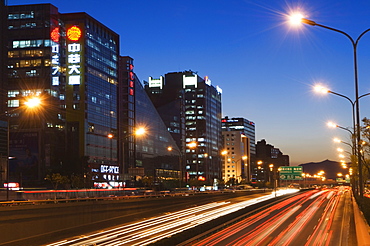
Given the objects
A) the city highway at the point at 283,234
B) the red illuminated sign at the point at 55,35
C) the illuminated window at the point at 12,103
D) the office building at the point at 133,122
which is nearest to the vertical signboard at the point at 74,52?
the red illuminated sign at the point at 55,35

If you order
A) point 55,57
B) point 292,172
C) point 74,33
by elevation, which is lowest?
point 292,172

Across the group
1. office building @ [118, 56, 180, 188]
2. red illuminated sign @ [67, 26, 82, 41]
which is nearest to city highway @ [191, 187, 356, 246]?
red illuminated sign @ [67, 26, 82, 41]

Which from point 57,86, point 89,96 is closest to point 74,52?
point 57,86

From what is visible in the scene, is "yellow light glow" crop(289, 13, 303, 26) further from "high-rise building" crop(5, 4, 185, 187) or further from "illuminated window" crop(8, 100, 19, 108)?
"illuminated window" crop(8, 100, 19, 108)

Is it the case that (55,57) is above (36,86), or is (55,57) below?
above

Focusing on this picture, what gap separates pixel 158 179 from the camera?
196m

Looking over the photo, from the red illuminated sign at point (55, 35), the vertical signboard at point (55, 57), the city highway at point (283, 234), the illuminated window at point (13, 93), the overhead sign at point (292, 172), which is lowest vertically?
the city highway at point (283, 234)

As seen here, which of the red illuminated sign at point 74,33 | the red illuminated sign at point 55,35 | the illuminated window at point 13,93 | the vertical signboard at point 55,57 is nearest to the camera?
the vertical signboard at point 55,57

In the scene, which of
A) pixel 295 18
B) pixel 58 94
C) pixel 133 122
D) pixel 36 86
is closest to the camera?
pixel 295 18

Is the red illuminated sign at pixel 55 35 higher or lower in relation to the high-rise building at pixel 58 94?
higher

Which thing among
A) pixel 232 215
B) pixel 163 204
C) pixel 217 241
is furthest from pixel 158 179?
pixel 217 241

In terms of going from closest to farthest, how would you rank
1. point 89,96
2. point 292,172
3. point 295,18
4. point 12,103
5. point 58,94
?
1. point 295,18
2. point 292,172
3. point 58,94
4. point 12,103
5. point 89,96

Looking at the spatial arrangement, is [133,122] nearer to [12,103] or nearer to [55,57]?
[55,57]

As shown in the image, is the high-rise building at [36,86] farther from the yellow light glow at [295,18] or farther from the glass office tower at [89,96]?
the yellow light glow at [295,18]
